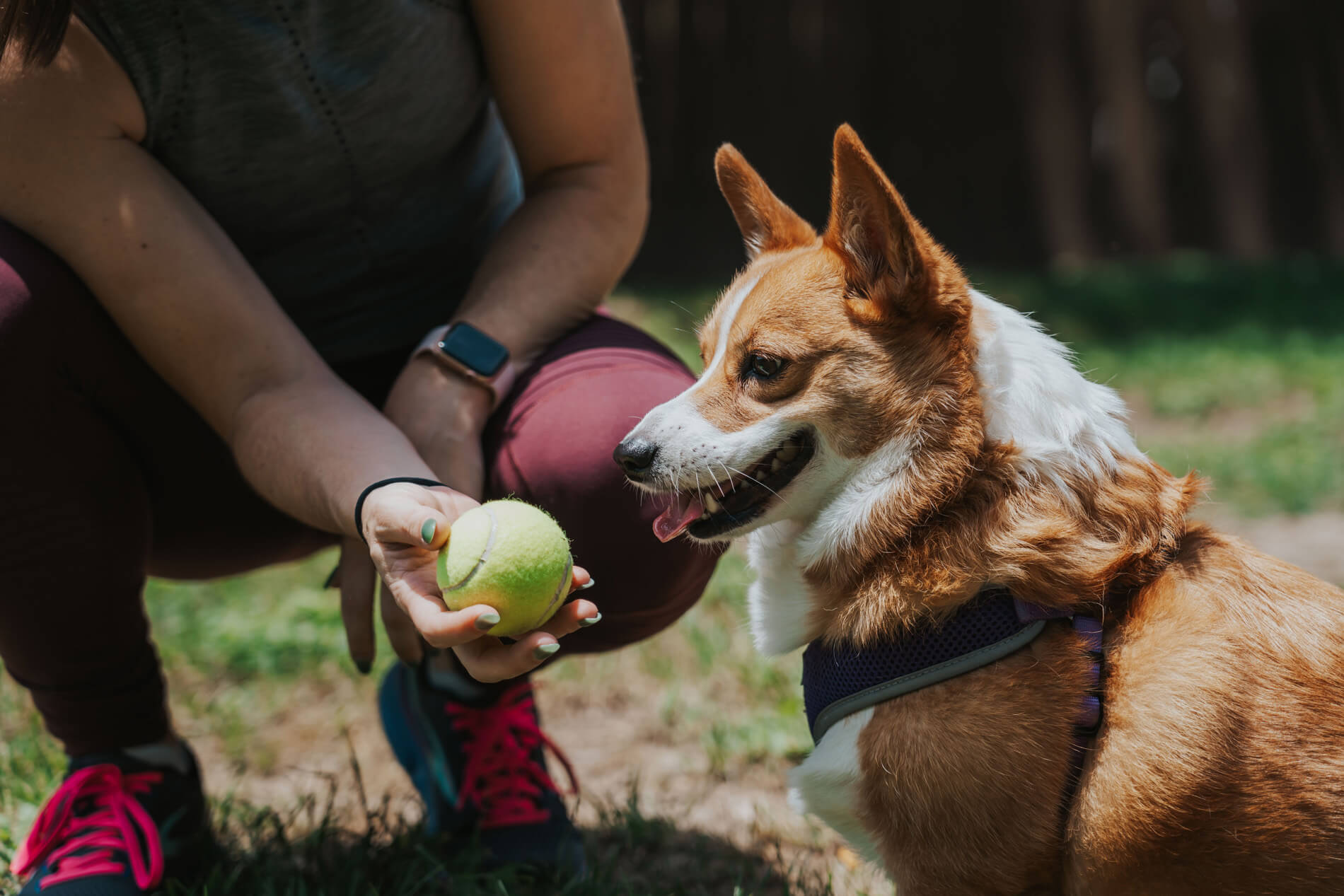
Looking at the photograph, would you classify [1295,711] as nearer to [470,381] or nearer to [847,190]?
[847,190]

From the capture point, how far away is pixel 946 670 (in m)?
1.50

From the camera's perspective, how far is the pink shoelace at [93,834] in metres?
1.76

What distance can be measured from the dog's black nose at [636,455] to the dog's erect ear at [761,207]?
484mm

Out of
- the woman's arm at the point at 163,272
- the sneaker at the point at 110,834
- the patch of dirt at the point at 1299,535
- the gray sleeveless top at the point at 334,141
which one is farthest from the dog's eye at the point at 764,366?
the patch of dirt at the point at 1299,535

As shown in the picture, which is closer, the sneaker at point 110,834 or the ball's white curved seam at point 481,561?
the ball's white curved seam at point 481,561

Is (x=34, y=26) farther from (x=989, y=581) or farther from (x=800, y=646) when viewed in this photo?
(x=989, y=581)

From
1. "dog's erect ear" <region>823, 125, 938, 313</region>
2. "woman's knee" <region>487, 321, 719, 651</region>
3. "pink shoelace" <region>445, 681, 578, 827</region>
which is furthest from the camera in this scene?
"pink shoelace" <region>445, 681, 578, 827</region>

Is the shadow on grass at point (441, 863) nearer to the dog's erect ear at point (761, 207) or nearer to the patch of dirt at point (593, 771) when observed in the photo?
the patch of dirt at point (593, 771)

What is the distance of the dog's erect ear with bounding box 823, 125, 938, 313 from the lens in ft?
5.16

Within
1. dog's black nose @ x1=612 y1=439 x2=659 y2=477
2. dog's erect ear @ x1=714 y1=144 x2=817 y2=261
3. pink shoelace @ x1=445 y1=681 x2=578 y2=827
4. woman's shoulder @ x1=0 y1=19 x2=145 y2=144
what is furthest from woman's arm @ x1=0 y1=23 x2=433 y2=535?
dog's erect ear @ x1=714 y1=144 x2=817 y2=261

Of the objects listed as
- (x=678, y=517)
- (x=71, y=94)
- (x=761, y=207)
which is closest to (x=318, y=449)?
(x=678, y=517)

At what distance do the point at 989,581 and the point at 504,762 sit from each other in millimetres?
1021

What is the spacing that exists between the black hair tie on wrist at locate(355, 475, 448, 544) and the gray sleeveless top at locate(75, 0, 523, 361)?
0.65 m

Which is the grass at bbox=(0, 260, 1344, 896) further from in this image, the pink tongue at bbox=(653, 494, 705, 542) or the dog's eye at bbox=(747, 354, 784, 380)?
the dog's eye at bbox=(747, 354, 784, 380)
